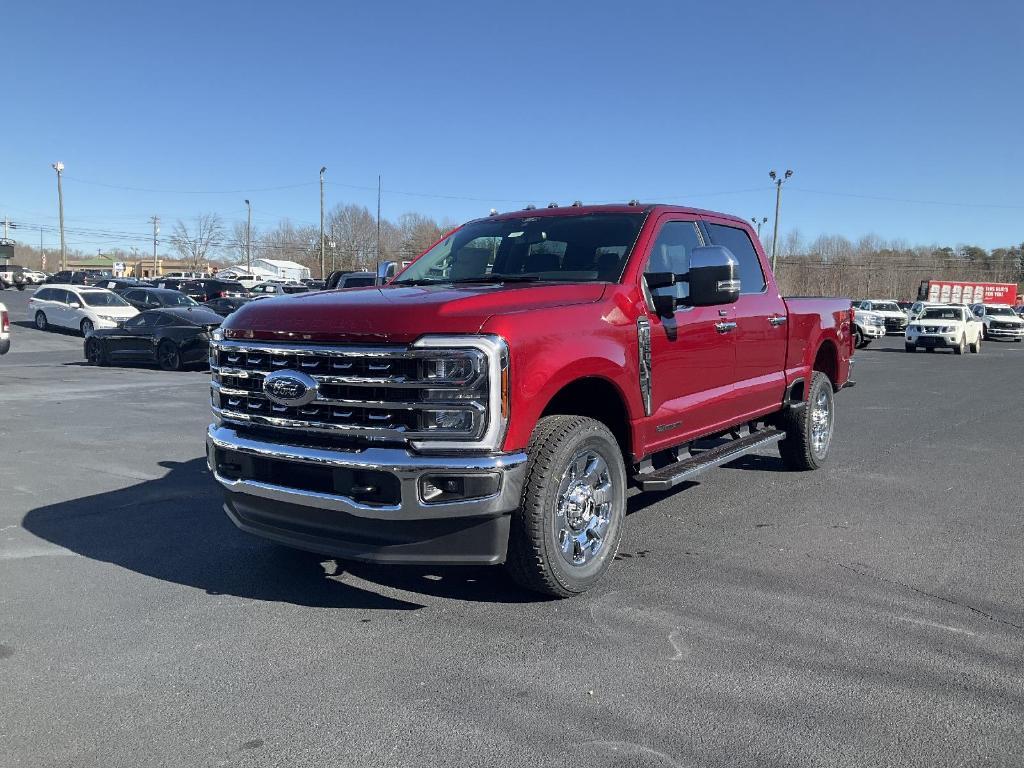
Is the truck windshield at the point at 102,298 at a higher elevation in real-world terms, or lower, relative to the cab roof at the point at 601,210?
lower

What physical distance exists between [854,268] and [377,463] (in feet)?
339

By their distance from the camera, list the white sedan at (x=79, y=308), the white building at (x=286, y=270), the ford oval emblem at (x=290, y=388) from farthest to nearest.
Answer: the white building at (x=286, y=270)
the white sedan at (x=79, y=308)
the ford oval emblem at (x=290, y=388)

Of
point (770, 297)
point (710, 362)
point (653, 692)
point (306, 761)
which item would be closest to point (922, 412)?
point (770, 297)

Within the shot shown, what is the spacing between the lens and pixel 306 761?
111 inches

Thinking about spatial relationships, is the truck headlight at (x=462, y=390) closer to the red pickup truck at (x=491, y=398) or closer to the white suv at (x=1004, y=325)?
the red pickup truck at (x=491, y=398)

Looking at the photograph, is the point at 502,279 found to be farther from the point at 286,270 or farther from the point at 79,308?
the point at 286,270

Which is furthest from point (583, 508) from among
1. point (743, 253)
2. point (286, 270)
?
point (286, 270)

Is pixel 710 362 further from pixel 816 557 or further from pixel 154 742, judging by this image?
pixel 154 742

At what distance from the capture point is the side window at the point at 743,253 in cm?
623

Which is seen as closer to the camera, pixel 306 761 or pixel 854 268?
pixel 306 761

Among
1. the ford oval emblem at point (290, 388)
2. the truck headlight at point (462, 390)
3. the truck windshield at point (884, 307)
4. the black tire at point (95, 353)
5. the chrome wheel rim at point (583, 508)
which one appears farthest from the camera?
the truck windshield at point (884, 307)

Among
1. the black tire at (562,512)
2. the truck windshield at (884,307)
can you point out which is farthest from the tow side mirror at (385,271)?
the truck windshield at (884,307)

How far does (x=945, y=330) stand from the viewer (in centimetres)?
2778

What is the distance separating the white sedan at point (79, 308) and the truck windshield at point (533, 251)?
2409cm
